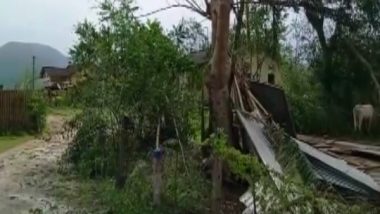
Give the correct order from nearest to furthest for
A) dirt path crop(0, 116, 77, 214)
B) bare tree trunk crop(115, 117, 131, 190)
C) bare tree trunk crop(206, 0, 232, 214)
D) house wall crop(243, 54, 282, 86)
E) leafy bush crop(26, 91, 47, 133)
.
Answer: dirt path crop(0, 116, 77, 214)
bare tree trunk crop(115, 117, 131, 190)
bare tree trunk crop(206, 0, 232, 214)
house wall crop(243, 54, 282, 86)
leafy bush crop(26, 91, 47, 133)

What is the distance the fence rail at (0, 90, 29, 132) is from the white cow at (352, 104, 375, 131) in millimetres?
10130

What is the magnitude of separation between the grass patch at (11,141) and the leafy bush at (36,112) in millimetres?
763

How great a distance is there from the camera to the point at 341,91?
17.3 m

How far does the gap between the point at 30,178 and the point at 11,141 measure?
5.89 metres

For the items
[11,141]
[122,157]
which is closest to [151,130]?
[122,157]

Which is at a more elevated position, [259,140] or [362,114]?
[362,114]

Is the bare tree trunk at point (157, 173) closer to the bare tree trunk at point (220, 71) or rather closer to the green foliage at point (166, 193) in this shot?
the green foliage at point (166, 193)

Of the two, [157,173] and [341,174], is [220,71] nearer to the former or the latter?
[157,173]

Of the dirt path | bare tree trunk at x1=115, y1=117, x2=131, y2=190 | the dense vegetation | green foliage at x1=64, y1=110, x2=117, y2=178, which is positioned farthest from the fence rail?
bare tree trunk at x1=115, y1=117, x2=131, y2=190

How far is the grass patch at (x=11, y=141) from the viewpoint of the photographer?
13570mm

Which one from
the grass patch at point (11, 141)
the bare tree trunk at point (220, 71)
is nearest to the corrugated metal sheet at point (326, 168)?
the bare tree trunk at point (220, 71)

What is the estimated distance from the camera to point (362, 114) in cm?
1656

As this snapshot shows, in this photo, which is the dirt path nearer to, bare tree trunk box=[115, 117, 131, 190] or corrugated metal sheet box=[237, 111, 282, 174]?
bare tree trunk box=[115, 117, 131, 190]

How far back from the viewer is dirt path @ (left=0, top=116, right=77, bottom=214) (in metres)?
7.32
